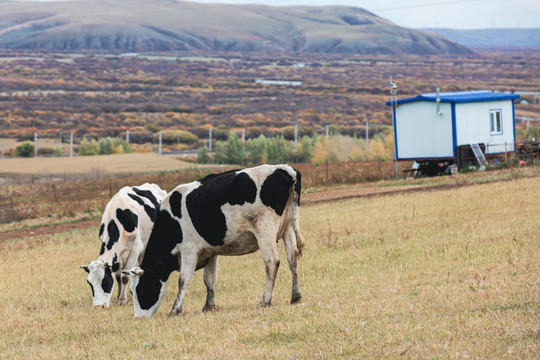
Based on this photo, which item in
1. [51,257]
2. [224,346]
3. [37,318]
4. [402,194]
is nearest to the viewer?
[224,346]

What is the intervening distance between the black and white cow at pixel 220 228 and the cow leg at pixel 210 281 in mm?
16

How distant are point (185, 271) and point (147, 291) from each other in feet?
2.44

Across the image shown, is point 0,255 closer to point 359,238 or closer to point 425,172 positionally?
point 359,238

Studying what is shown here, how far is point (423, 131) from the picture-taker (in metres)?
40.0

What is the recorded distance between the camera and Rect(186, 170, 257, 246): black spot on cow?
421 inches

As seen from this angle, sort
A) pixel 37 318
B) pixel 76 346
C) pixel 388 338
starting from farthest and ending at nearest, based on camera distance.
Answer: pixel 37 318, pixel 76 346, pixel 388 338

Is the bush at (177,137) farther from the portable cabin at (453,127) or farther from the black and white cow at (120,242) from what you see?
the black and white cow at (120,242)

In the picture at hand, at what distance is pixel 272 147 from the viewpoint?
76625 mm

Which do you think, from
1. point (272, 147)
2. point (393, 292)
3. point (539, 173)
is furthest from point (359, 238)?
point (272, 147)

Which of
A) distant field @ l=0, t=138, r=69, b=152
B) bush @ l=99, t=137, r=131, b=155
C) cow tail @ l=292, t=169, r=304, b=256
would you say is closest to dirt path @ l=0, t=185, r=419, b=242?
cow tail @ l=292, t=169, r=304, b=256

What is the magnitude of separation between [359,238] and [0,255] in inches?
428

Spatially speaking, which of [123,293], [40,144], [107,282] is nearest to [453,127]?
[123,293]

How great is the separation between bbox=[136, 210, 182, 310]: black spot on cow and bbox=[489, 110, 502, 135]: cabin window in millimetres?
32487

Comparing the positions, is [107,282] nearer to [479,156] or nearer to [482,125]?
[479,156]
